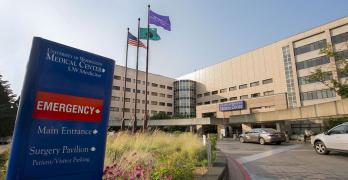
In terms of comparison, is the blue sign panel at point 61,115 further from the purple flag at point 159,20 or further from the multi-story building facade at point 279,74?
the multi-story building facade at point 279,74

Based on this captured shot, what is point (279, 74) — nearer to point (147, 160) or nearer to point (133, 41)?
point (133, 41)

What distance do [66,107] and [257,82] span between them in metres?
58.2

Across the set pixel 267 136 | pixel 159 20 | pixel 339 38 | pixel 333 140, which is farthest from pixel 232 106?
pixel 333 140

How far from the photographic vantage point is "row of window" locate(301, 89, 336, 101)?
1604 inches

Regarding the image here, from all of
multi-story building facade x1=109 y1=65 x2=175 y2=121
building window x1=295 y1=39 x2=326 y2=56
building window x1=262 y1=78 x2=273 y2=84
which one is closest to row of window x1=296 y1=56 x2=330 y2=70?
building window x1=295 y1=39 x2=326 y2=56

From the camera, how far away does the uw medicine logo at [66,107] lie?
2.10 meters

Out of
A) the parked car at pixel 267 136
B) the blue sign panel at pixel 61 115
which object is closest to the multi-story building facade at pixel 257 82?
the parked car at pixel 267 136

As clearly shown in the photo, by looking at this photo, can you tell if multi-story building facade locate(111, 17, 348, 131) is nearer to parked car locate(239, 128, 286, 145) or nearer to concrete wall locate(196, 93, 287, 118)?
concrete wall locate(196, 93, 287, 118)

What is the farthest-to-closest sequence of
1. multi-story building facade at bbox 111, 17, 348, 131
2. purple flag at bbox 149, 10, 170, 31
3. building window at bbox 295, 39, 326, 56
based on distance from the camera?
1. building window at bbox 295, 39, 326, 56
2. multi-story building facade at bbox 111, 17, 348, 131
3. purple flag at bbox 149, 10, 170, 31

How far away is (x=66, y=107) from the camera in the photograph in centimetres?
229

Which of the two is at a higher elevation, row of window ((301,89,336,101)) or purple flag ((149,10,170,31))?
purple flag ((149,10,170,31))

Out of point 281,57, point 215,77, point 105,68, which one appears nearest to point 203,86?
point 215,77

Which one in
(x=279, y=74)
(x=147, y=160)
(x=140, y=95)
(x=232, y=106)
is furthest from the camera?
(x=140, y=95)

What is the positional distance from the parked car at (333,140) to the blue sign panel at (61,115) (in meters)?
11.9
